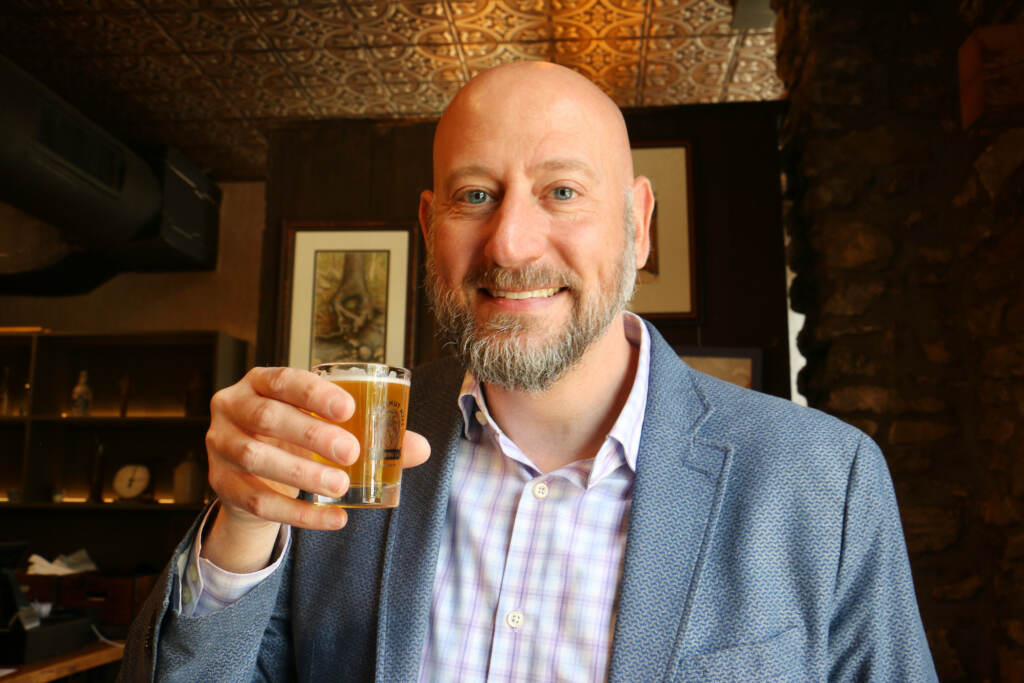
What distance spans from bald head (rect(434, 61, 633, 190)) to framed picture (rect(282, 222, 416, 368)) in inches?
70.3

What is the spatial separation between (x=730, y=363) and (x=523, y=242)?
1836 millimetres

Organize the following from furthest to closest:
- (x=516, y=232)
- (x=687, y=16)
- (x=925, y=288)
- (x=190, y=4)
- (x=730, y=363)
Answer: (x=687, y=16)
(x=190, y=4)
(x=730, y=363)
(x=925, y=288)
(x=516, y=232)

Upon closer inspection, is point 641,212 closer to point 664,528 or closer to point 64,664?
point 664,528

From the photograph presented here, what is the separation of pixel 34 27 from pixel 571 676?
4102 millimetres

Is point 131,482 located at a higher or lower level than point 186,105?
lower

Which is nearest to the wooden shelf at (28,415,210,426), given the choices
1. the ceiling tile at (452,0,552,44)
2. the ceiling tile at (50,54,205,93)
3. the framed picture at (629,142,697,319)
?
the ceiling tile at (50,54,205,93)

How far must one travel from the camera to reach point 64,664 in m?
2.92

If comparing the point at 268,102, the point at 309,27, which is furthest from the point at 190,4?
the point at 268,102

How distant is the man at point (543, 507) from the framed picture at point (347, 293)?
1722 mm

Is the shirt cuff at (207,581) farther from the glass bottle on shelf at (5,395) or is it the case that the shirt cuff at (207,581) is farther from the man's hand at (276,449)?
the glass bottle on shelf at (5,395)

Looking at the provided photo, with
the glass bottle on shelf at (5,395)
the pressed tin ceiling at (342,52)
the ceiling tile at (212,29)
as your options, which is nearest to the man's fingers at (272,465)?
the pressed tin ceiling at (342,52)

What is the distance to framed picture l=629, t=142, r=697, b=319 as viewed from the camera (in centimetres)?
301

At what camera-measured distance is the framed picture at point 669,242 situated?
3008mm

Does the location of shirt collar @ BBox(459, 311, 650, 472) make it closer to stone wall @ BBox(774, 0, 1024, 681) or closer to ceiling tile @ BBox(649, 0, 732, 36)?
stone wall @ BBox(774, 0, 1024, 681)
